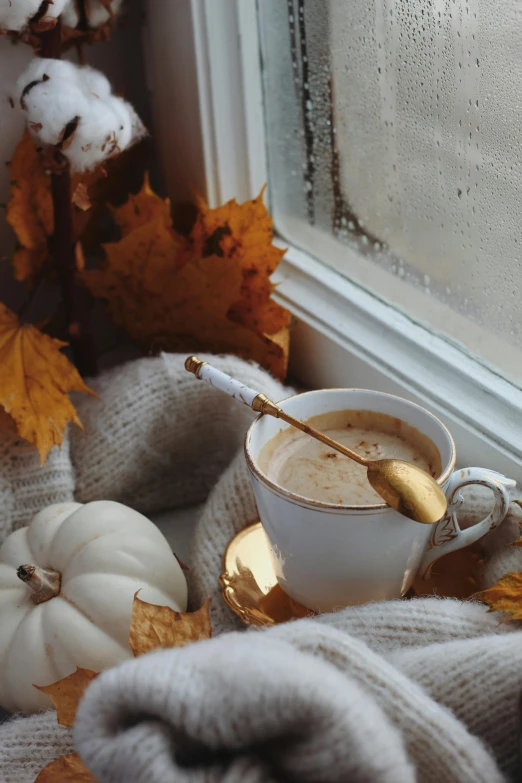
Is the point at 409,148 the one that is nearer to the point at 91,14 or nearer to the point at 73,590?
the point at 91,14

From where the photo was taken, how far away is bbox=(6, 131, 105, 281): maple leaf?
28.7 inches

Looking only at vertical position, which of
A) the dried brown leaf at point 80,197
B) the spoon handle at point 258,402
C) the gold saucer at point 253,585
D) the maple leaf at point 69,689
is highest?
the dried brown leaf at point 80,197

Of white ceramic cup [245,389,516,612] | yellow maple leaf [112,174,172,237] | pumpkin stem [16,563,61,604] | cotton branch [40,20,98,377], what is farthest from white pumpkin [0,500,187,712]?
yellow maple leaf [112,174,172,237]

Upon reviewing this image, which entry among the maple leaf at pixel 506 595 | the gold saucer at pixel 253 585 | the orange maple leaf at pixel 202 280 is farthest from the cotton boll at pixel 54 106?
the maple leaf at pixel 506 595

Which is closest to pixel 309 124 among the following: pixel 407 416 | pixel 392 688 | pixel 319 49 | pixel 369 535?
pixel 319 49

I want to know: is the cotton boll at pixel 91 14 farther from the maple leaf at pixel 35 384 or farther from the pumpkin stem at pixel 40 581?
the pumpkin stem at pixel 40 581

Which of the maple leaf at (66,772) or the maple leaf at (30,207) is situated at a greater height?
the maple leaf at (30,207)

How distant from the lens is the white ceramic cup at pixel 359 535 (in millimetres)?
495

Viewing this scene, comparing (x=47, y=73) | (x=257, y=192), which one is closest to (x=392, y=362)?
(x=257, y=192)

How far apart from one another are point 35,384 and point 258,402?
0.74ft

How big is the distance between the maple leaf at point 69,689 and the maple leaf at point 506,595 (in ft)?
0.85

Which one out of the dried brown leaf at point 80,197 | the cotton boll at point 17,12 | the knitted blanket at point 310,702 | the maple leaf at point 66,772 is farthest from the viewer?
the dried brown leaf at point 80,197

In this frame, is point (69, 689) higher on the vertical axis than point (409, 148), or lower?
lower

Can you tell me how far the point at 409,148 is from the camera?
683mm
